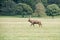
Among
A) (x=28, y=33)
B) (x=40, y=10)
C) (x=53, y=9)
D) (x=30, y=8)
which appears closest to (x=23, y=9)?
(x=30, y=8)

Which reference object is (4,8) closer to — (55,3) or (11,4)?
(11,4)

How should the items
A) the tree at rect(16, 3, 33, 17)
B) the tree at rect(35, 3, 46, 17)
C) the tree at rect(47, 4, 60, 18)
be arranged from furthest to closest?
the tree at rect(16, 3, 33, 17) → the tree at rect(47, 4, 60, 18) → the tree at rect(35, 3, 46, 17)

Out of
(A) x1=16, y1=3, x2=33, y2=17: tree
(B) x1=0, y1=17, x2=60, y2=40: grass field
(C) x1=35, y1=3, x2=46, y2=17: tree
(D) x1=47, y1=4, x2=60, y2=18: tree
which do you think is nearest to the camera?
(B) x1=0, y1=17, x2=60, y2=40: grass field

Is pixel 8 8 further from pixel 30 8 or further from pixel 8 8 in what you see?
pixel 30 8

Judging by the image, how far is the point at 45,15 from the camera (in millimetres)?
43500

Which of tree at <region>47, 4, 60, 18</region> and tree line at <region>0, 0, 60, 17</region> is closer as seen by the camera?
tree line at <region>0, 0, 60, 17</region>

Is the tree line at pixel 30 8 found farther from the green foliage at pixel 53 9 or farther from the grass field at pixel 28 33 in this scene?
the grass field at pixel 28 33

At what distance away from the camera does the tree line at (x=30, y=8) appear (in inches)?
1738

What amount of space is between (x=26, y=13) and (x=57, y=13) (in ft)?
17.1

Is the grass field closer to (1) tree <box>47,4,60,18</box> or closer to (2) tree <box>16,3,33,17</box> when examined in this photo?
(1) tree <box>47,4,60,18</box>

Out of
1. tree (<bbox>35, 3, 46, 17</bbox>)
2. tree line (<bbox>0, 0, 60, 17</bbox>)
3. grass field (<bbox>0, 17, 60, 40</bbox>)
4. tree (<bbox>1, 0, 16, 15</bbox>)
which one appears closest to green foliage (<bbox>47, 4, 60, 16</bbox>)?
tree line (<bbox>0, 0, 60, 17</bbox>)

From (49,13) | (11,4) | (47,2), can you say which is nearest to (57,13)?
(49,13)

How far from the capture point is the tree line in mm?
44156

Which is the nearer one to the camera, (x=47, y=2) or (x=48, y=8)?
(x=48, y=8)
